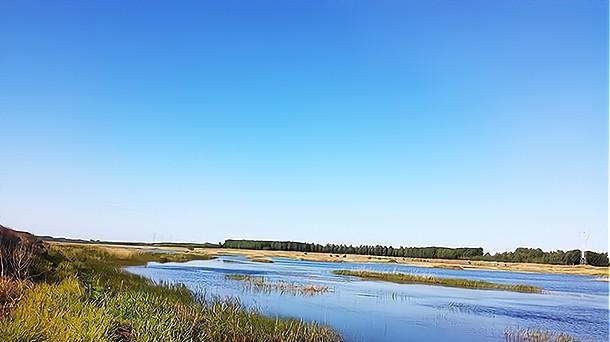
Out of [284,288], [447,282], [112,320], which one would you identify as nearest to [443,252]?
[447,282]

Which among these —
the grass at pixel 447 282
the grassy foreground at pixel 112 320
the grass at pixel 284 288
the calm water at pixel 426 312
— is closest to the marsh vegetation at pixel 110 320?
the grassy foreground at pixel 112 320

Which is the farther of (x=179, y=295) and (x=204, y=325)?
(x=179, y=295)

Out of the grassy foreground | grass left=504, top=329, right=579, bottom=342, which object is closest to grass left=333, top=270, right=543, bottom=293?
grass left=504, top=329, right=579, bottom=342

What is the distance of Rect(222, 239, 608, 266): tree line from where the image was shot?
331 feet

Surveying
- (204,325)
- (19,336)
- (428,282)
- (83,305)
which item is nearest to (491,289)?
(428,282)

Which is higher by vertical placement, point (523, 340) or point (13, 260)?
point (13, 260)

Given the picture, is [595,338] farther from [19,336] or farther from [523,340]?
[19,336]

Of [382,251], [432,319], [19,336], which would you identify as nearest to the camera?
[19,336]

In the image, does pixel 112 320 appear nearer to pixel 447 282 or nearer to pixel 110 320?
pixel 110 320

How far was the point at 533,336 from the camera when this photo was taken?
59.5 ft

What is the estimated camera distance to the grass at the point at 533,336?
17.6 m

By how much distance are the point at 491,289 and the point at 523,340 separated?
23.2 m

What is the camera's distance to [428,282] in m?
44.2

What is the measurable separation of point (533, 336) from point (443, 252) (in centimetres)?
11376
